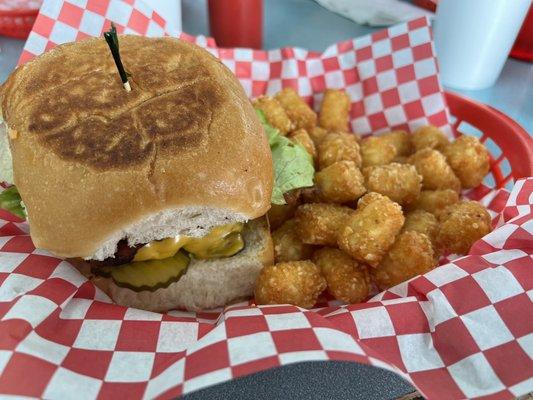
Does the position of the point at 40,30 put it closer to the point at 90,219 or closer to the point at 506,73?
the point at 90,219

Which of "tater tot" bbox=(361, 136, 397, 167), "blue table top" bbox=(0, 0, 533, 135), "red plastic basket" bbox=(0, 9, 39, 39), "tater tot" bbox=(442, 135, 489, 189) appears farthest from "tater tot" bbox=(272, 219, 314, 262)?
"red plastic basket" bbox=(0, 9, 39, 39)

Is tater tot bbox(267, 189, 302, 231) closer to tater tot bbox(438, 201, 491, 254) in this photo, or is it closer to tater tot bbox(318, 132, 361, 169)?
tater tot bbox(318, 132, 361, 169)

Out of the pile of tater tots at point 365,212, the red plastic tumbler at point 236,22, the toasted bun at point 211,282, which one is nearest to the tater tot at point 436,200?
the pile of tater tots at point 365,212

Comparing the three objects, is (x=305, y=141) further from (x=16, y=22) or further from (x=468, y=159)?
(x=16, y=22)

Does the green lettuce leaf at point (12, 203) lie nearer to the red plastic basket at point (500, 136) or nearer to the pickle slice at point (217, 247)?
the pickle slice at point (217, 247)

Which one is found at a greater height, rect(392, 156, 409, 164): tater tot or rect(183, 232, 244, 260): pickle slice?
rect(183, 232, 244, 260): pickle slice

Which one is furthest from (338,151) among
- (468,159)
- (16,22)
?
(16,22)

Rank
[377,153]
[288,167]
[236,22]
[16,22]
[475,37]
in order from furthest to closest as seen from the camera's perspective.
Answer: [236,22] → [16,22] → [475,37] → [377,153] → [288,167]
